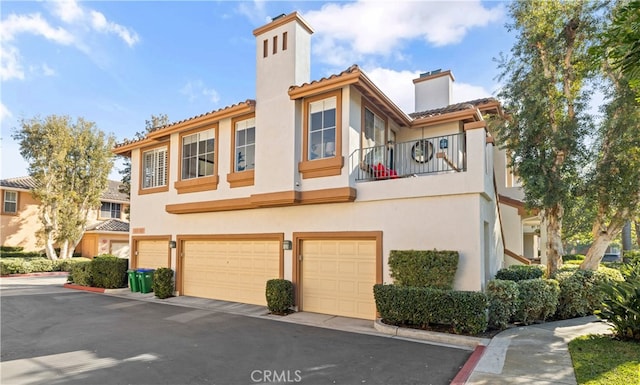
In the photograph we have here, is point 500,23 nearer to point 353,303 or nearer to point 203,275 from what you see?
point 353,303

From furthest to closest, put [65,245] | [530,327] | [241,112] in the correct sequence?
1. [65,245]
2. [241,112]
3. [530,327]

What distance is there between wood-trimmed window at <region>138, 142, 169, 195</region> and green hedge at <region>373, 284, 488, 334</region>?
972cm

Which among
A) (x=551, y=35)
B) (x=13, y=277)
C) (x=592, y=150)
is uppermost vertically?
(x=551, y=35)

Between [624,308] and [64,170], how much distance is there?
96.2 ft

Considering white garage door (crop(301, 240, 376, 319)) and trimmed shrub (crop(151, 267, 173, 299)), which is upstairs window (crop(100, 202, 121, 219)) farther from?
white garage door (crop(301, 240, 376, 319))

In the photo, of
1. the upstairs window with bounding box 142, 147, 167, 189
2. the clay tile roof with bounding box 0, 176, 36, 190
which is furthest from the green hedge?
the clay tile roof with bounding box 0, 176, 36, 190

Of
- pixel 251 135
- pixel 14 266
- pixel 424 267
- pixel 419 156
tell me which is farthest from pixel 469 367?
pixel 14 266

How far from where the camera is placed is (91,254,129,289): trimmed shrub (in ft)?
50.3

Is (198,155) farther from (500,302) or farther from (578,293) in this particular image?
(578,293)

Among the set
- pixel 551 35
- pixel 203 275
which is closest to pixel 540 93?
pixel 551 35

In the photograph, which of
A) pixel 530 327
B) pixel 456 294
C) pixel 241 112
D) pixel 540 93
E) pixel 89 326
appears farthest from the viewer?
pixel 241 112

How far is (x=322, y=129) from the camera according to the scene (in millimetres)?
10227

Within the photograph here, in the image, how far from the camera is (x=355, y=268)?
9719 mm

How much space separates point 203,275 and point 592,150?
42.1 feet
